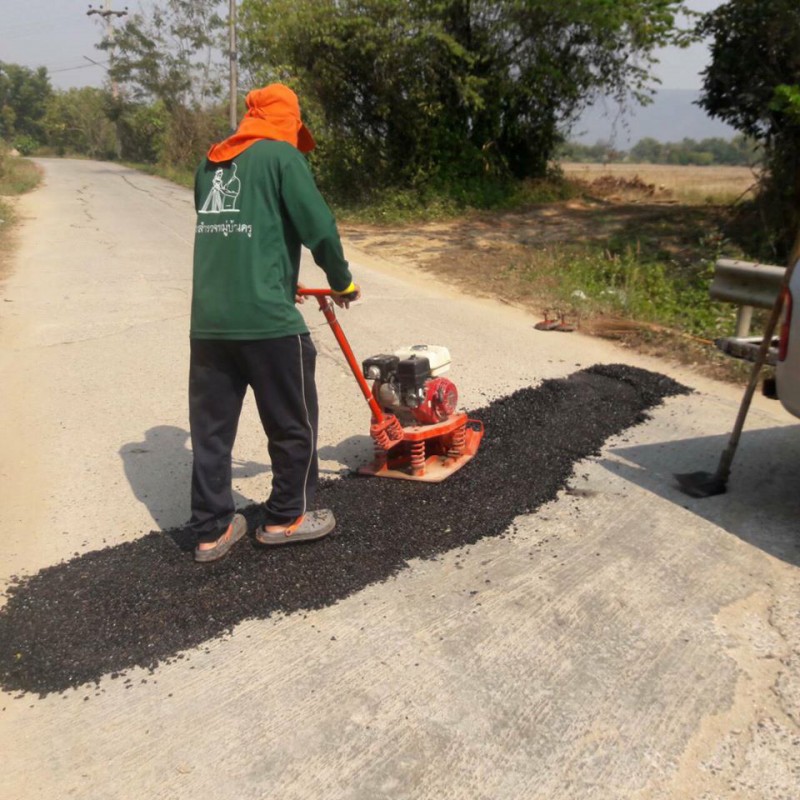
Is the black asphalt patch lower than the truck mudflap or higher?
lower

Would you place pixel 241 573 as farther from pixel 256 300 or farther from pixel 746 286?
pixel 746 286

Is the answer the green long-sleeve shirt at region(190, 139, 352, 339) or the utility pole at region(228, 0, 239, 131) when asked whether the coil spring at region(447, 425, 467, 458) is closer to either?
the green long-sleeve shirt at region(190, 139, 352, 339)

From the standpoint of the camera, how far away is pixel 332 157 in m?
19.7

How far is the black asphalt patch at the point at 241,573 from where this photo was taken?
3129mm

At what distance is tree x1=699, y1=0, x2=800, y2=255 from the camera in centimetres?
1079

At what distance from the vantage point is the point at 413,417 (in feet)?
14.9

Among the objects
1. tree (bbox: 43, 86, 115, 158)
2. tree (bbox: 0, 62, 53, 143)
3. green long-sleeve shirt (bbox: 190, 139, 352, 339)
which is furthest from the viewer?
tree (bbox: 0, 62, 53, 143)

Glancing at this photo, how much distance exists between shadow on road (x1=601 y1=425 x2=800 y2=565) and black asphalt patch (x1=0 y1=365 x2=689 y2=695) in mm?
→ 394

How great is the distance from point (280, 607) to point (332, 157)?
17.7 meters

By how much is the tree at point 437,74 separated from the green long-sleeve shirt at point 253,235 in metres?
14.5

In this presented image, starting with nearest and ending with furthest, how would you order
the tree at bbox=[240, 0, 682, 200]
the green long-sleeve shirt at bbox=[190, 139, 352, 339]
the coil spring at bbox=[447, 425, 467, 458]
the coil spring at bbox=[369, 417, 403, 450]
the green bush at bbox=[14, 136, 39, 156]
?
the green long-sleeve shirt at bbox=[190, 139, 352, 339]
the coil spring at bbox=[369, 417, 403, 450]
the coil spring at bbox=[447, 425, 467, 458]
the tree at bbox=[240, 0, 682, 200]
the green bush at bbox=[14, 136, 39, 156]

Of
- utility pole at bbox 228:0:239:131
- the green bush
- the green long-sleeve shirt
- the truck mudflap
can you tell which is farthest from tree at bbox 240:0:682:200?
the green bush

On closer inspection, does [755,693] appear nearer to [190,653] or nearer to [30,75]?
[190,653]

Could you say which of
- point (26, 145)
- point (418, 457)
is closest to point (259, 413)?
point (418, 457)
